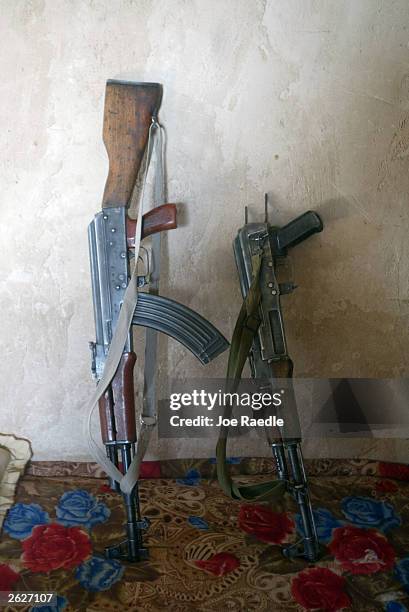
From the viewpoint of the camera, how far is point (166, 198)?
1.76 metres

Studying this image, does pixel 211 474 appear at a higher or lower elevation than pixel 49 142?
lower

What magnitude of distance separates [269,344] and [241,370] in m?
0.10

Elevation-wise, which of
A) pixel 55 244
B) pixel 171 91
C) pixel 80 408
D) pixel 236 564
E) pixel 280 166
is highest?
pixel 171 91

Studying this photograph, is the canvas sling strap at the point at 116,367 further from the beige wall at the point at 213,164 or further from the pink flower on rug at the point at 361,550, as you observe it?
the pink flower on rug at the point at 361,550

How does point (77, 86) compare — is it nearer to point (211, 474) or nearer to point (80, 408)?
point (80, 408)

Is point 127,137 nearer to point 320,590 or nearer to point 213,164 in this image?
point 213,164

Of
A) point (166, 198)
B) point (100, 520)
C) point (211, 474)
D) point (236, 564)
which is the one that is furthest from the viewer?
point (211, 474)

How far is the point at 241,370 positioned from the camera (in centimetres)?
161

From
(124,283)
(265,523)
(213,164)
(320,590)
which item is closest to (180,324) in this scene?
(124,283)

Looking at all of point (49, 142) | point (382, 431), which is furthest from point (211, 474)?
point (49, 142)

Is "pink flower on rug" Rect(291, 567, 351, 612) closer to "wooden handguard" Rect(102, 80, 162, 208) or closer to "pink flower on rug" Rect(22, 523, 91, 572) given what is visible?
"pink flower on rug" Rect(22, 523, 91, 572)

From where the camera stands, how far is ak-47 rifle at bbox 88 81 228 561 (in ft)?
5.15

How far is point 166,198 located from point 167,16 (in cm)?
46

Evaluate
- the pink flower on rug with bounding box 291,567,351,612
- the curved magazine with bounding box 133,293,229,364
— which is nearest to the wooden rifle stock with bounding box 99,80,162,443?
the curved magazine with bounding box 133,293,229,364
